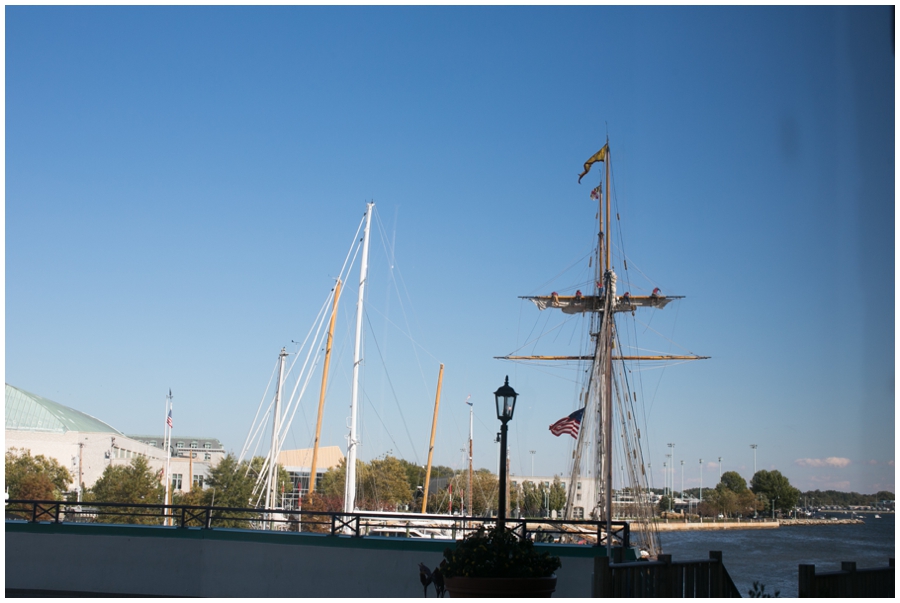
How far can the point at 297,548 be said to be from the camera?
12945 millimetres

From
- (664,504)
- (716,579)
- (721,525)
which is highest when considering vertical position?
(716,579)

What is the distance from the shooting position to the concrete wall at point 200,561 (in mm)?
12719

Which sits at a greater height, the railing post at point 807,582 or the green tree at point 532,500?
the railing post at point 807,582

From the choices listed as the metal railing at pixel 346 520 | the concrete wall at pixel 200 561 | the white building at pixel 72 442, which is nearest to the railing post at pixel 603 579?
the metal railing at pixel 346 520

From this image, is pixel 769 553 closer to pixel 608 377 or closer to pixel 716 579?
pixel 608 377

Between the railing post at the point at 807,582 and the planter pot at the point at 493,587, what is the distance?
A: 8.64 ft

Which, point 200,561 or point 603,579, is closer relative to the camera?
point 603,579

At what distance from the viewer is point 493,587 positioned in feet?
29.7

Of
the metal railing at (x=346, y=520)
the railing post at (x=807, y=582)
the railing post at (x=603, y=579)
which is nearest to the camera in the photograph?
the railing post at (x=603, y=579)

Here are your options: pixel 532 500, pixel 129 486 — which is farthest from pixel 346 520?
pixel 532 500

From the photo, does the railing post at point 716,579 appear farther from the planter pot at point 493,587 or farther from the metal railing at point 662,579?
the planter pot at point 493,587

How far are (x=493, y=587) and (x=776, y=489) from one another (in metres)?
→ 119

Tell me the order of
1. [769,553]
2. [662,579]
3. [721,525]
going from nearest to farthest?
[662,579]
[769,553]
[721,525]

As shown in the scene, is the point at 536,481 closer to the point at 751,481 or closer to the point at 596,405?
the point at 751,481
